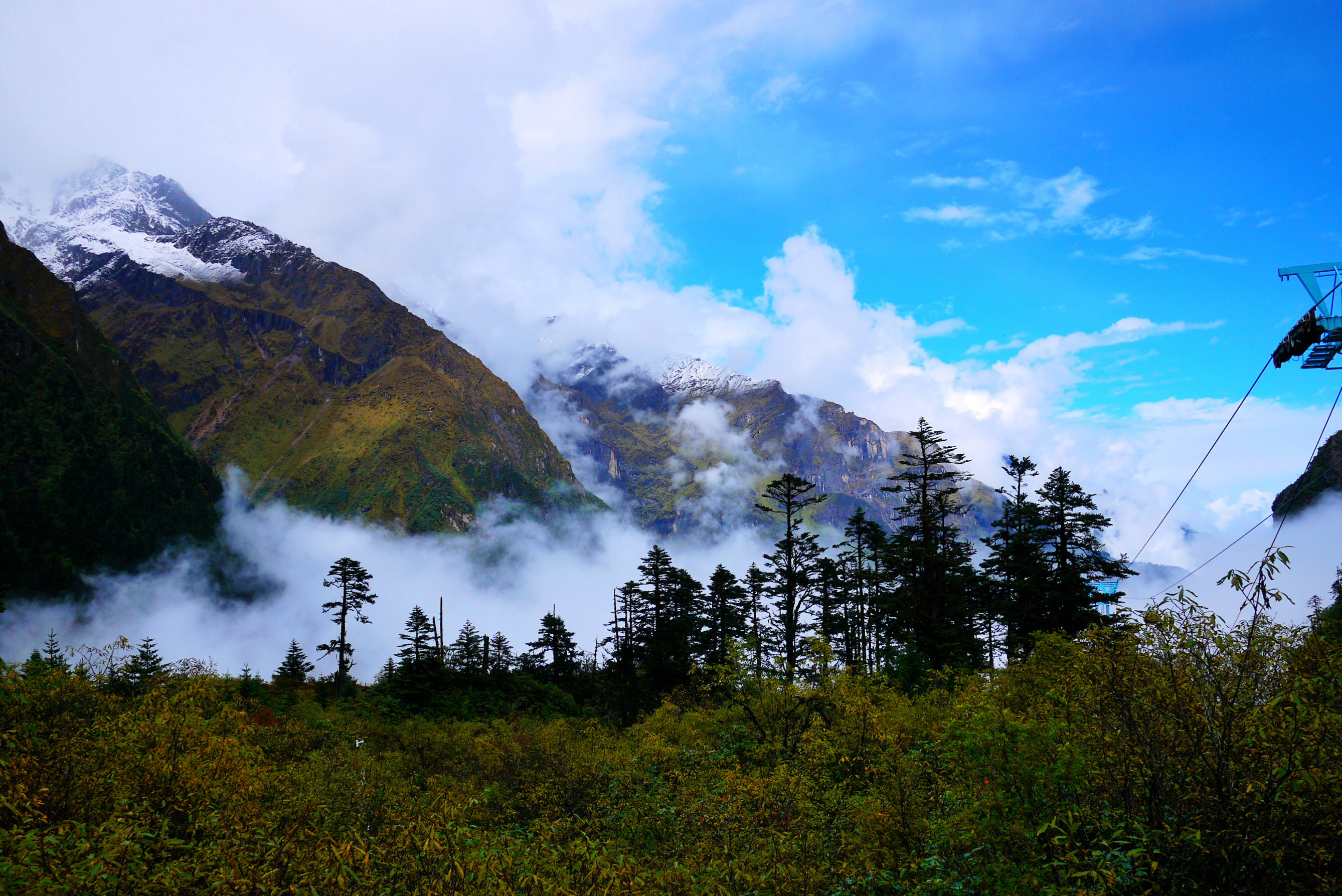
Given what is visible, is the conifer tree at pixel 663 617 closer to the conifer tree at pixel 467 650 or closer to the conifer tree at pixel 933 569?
the conifer tree at pixel 467 650

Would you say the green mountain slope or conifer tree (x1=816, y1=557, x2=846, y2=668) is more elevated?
the green mountain slope

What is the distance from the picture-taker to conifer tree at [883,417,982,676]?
112 ft

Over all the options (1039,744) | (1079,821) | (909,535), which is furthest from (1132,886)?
(909,535)

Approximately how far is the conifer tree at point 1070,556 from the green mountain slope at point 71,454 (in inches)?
6718

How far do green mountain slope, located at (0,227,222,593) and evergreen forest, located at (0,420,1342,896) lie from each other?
502 feet

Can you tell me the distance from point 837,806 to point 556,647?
188 feet

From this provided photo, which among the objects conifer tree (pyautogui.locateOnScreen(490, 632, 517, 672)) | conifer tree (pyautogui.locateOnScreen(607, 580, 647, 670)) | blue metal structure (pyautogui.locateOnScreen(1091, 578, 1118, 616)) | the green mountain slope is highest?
the green mountain slope

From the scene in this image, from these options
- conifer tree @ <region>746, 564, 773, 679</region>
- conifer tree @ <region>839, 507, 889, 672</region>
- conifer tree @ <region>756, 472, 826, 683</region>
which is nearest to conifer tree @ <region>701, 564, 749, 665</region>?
conifer tree @ <region>746, 564, 773, 679</region>

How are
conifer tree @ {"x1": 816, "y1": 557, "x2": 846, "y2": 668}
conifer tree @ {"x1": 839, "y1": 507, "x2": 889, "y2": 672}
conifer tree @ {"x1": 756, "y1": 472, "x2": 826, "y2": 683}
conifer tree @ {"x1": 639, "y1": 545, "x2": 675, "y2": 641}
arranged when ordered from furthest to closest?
conifer tree @ {"x1": 639, "y1": 545, "x2": 675, "y2": 641}
conifer tree @ {"x1": 816, "y1": 557, "x2": 846, "y2": 668}
conifer tree @ {"x1": 839, "y1": 507, "x2": 889, "y2": 672}
conifer tree @ {"x1": 756, "y1": 472, "x2": 826, "y2": 683}

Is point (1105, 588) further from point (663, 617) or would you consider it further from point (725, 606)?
point (663, 617)

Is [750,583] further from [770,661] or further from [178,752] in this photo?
[178,752]

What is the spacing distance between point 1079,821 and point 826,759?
10.0 meters

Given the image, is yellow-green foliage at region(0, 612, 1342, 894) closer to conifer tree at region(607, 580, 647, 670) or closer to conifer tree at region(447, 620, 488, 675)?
conifer tree at region(607, 580, 647, 670)

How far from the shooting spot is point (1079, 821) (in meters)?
7.19
